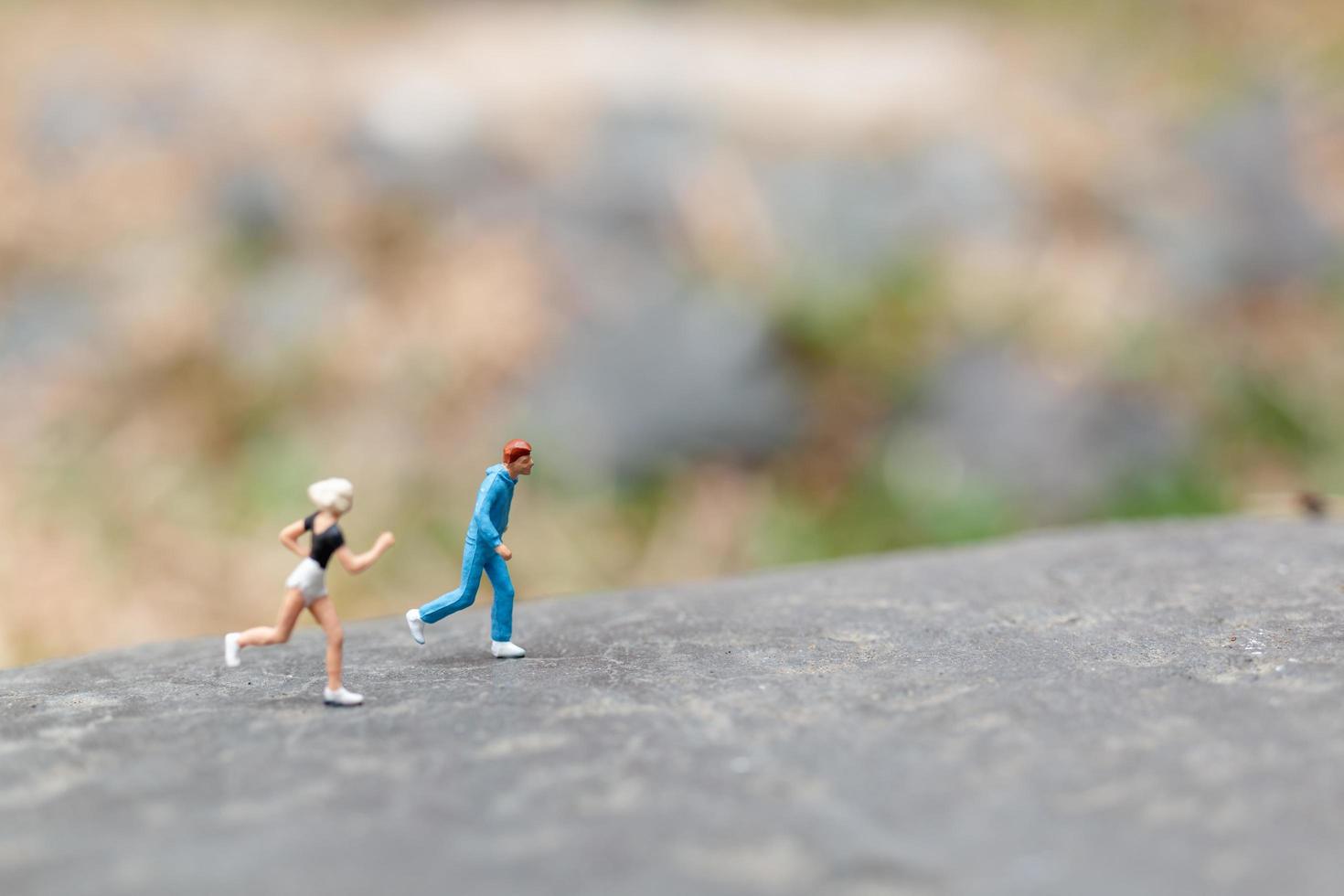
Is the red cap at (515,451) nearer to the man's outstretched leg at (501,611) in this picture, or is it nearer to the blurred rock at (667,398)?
the man's outstretched leg at (501,611)

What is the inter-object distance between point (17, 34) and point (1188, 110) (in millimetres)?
5120

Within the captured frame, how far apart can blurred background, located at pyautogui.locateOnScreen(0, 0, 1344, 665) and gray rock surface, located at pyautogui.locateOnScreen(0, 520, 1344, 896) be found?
196cm

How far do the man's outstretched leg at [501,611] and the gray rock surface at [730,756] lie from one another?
4 centimetres

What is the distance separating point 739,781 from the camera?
4.23 feet

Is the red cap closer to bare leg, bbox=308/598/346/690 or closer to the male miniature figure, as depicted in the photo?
the male miniature figure

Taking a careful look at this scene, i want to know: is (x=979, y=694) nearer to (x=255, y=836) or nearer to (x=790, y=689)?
(x=790, y=689)

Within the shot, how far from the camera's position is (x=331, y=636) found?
1571 mm

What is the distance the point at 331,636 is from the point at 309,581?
8 cm

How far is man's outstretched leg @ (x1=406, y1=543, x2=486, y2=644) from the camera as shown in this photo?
1.76 meters

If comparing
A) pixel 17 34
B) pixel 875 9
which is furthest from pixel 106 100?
pixel 875 9

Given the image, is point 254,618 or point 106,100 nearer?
point 254,618

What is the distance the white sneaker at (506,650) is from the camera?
5.91ft

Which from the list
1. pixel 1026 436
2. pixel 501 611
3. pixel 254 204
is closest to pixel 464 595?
pixel 501 611

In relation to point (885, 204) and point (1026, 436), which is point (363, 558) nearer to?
point (1026, 436)
